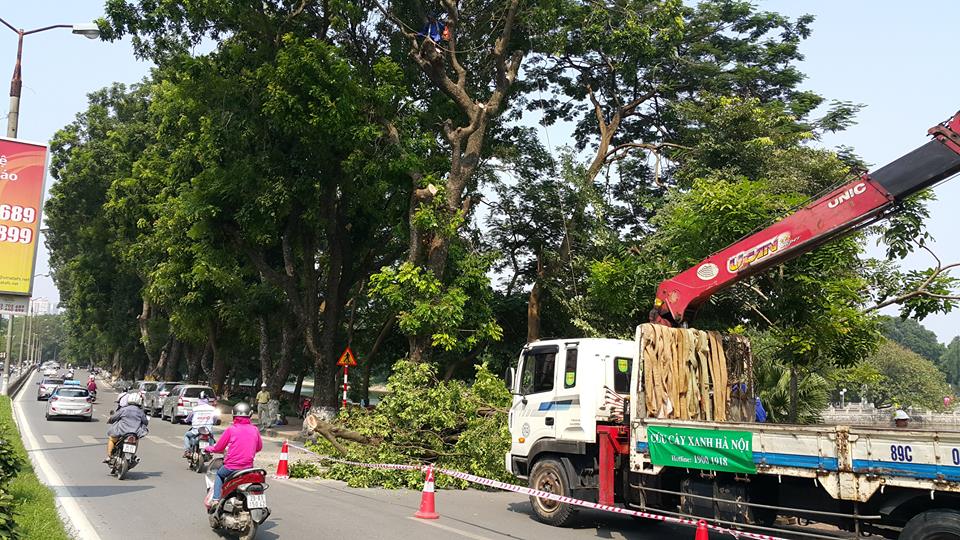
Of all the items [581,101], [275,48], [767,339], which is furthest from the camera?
[581,101]

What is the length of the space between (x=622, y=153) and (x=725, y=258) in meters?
15.3

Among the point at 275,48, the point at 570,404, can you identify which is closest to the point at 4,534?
the point at 570,404

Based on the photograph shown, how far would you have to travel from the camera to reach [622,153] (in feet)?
82.7

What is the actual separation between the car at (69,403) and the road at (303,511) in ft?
38.3

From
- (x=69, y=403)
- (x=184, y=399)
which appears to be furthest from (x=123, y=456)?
(x=184, y=399)

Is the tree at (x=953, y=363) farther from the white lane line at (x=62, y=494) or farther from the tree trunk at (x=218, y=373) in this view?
the white lane line at (x=62, y=494)

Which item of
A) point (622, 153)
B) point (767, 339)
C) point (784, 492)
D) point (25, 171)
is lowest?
point (784, 492)

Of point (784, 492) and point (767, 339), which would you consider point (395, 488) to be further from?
point (767, 339)

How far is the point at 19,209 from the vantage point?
10078mm

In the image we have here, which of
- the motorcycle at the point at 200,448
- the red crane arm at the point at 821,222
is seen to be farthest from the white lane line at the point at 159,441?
the red crane arm at the point at 821,222

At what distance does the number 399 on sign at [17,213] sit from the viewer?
32.8 feet

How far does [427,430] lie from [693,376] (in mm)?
6232

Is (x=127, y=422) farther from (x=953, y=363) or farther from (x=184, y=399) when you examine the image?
(x=953, y=363)

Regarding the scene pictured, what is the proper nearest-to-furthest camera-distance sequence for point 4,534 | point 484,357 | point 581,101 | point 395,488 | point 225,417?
point 4,534 → point 395,488 → point 484,357 → point 581,101 → point 225,417
